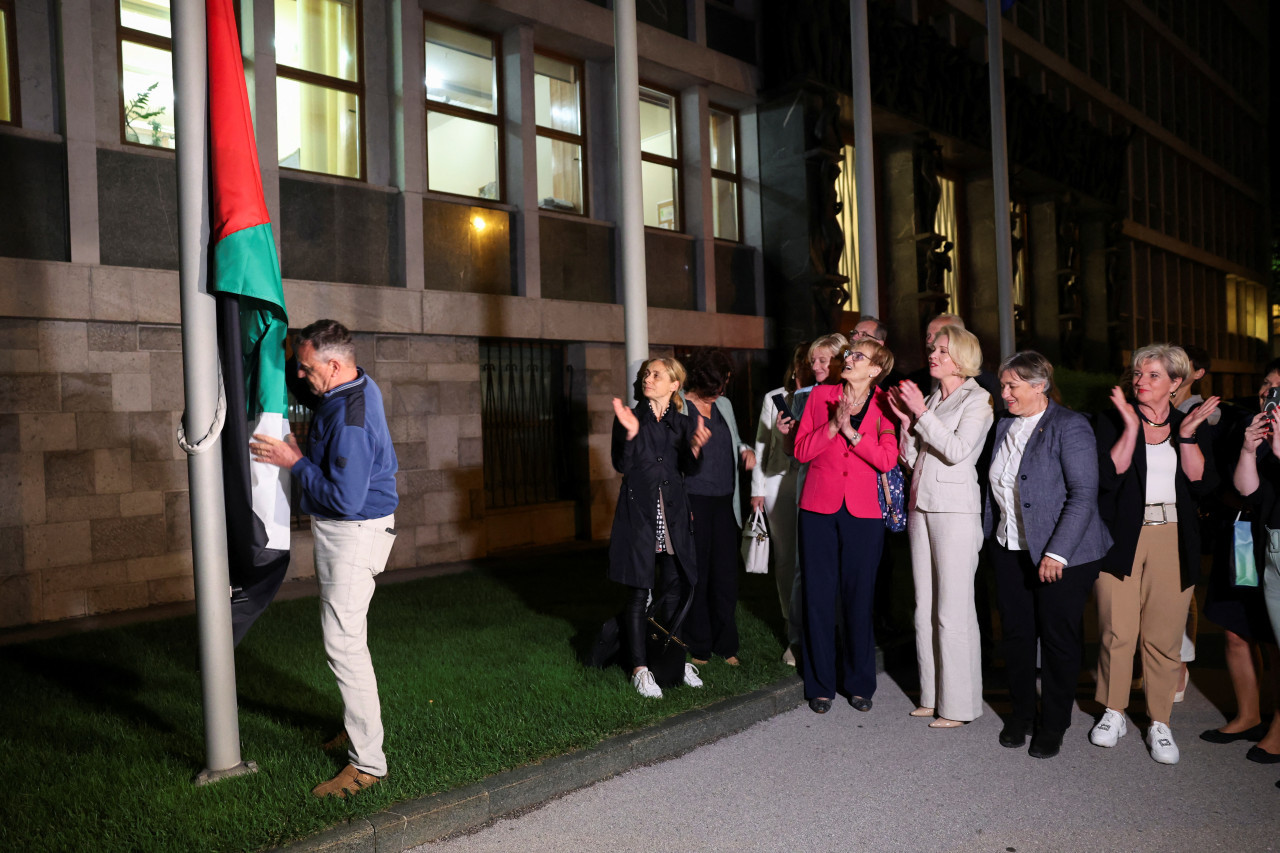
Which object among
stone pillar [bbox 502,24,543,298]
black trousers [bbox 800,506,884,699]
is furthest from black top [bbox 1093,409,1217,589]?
stone pillar [bbox 502,24,543,298]

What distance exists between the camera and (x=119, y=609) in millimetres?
8680

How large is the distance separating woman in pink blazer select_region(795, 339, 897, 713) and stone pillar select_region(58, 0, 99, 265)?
22.0 ft

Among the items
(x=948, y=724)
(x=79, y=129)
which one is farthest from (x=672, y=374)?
(x=79, y=129)

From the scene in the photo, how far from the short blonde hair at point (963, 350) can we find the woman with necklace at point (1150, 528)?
69 centimetres

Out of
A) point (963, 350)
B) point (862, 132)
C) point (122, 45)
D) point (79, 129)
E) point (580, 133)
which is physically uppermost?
point (580, 133)

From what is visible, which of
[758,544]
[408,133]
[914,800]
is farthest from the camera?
[408,133]

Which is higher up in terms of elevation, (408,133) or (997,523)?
(408,133)

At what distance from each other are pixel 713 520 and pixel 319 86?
7515 millimetres

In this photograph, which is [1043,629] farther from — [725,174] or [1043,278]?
[1043,278]

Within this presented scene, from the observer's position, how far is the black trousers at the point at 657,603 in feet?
18.4

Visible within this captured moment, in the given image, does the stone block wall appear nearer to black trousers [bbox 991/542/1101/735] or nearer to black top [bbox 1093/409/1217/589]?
black trousers [bbox 991/542/1101/735]

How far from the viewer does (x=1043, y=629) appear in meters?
4.91

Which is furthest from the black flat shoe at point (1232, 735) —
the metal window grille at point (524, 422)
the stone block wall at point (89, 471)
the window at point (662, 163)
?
the window at point (662, 163)

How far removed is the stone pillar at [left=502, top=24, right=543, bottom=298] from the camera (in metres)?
12.0
